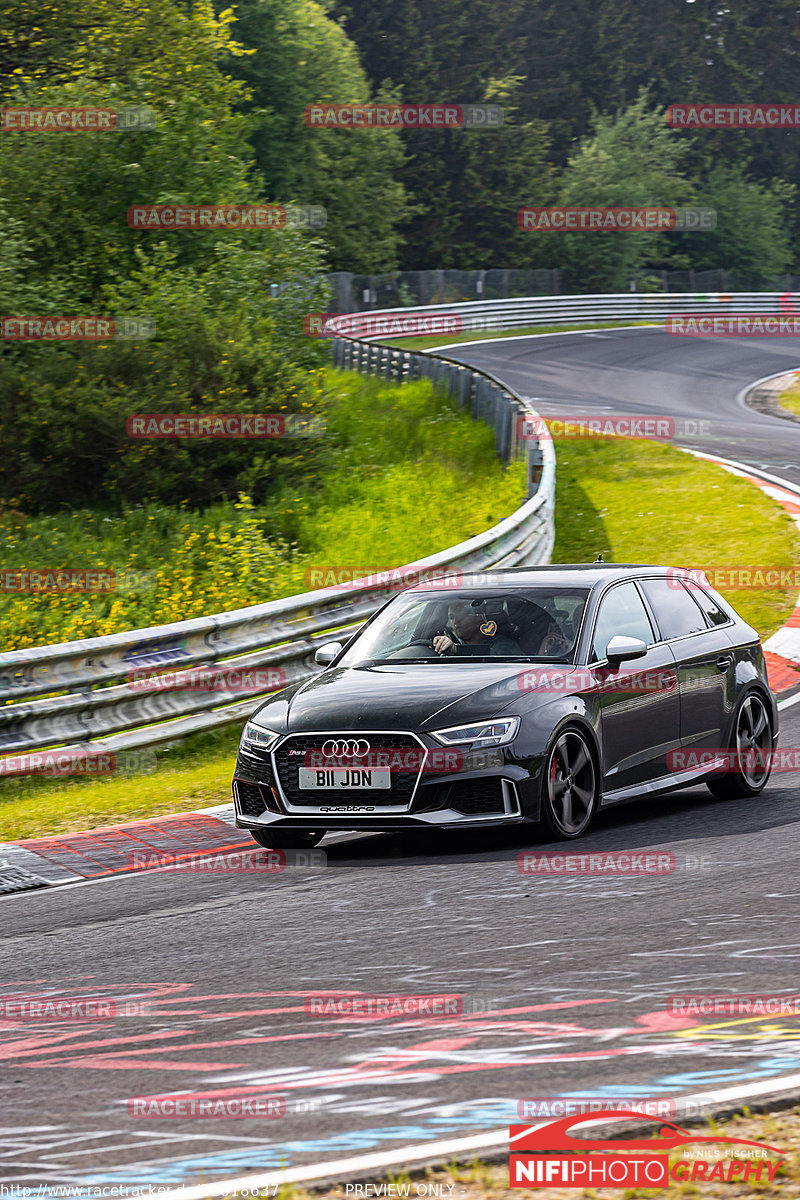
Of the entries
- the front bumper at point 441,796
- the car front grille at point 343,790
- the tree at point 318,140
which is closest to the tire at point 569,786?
the front bumper at point 441,796

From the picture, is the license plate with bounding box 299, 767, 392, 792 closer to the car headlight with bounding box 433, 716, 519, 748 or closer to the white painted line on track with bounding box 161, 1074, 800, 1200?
the car headlight with bounding box 433, 716, 519, 748

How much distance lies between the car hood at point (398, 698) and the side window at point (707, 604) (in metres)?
1.99

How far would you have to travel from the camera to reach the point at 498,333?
169ft

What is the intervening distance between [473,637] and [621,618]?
96 cm

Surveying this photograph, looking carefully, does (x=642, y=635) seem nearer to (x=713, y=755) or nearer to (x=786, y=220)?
(x=713, y=755)

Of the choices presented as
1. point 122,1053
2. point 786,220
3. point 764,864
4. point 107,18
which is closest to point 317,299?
point 107,18

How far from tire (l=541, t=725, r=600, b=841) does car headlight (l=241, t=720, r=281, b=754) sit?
1.47 m

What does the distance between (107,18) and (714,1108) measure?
33.1 meters

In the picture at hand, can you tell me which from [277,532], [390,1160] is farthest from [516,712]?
[277,532]

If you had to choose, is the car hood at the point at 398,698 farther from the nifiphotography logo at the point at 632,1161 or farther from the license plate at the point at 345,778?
the nifiphotography logo at the point at 632,1161

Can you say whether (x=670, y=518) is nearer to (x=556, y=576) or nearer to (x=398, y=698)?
(x=556, y=576)

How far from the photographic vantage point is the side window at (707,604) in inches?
399

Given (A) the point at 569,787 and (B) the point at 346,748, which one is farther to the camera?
(A) the point at 569,787

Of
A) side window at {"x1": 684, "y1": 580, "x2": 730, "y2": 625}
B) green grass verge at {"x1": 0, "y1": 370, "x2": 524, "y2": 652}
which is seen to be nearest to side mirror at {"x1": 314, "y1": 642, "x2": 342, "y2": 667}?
side window at {"x1": 684, "y1": 580, "x2": 730, "y2": 625}
